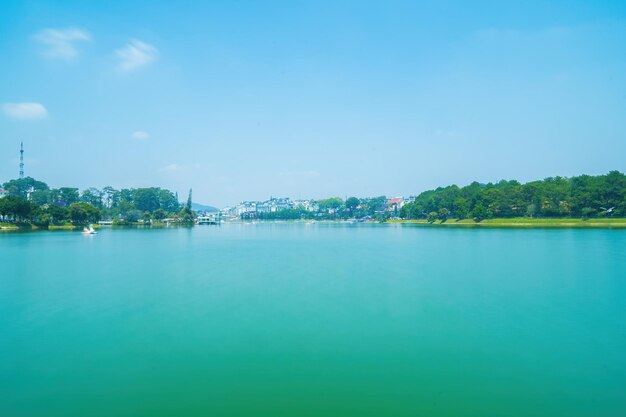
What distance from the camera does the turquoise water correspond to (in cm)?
632

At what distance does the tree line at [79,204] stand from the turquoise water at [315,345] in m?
45.1

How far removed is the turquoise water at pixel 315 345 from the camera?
6.32 metres

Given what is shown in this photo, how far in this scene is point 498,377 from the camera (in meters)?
7.12

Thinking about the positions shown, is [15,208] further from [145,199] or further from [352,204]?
[352,204]

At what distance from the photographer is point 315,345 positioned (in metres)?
8.80

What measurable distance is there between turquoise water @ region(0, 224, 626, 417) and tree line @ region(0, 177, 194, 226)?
45.1 meters

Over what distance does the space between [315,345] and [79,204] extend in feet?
220

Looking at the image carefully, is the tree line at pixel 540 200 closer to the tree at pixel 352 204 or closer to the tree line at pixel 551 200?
the tree line at pixel 551 200

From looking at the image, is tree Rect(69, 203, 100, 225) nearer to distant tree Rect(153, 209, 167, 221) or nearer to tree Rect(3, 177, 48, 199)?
distant tree Rect(153, 209, 167, 221)

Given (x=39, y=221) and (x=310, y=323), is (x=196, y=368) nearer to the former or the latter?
(x=310, y=323)

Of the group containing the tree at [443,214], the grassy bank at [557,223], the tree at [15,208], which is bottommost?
the grassy bank at [557,223]

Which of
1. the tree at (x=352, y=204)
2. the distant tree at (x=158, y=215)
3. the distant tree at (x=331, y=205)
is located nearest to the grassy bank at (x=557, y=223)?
the distant tree at (x=158, y=215)

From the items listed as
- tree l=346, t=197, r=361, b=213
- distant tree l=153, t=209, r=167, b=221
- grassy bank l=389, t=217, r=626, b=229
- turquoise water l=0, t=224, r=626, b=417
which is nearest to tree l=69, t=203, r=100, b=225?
distant tree l=153, t=209, r=167, b=221

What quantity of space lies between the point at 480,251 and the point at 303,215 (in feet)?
472
